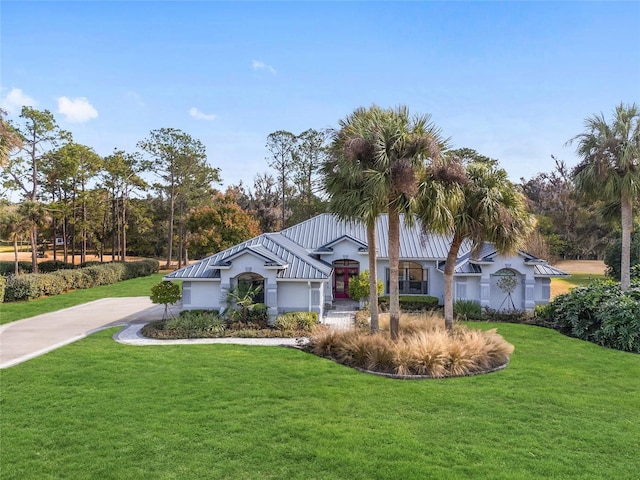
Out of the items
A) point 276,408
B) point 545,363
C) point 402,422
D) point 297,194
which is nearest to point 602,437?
point 402,422

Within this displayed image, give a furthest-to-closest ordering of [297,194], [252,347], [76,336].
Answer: [297,194], [76,336], [252,347]

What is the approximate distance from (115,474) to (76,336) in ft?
40.3

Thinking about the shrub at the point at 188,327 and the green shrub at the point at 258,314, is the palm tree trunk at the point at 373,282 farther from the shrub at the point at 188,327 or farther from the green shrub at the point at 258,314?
the shrub at the point at 188,327

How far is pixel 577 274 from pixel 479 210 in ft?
119

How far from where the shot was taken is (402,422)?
8797 millimetres

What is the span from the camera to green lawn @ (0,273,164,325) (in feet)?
73.0

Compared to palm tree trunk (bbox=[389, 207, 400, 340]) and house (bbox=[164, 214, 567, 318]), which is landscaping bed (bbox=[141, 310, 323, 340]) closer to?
house (bbox=[164, 214, 567, 318])

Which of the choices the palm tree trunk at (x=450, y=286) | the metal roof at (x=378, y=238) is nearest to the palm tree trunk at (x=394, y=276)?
the palm tree trunk at (x=450, y=286)

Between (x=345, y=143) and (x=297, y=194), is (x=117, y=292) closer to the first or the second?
(x=345, y=143)

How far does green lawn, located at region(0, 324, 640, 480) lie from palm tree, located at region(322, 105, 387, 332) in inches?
193

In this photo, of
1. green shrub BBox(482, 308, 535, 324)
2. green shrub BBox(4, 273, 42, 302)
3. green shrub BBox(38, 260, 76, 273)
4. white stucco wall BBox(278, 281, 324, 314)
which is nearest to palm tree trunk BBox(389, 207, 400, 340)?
white stucco wall BBox(278, 281, 324, 314)

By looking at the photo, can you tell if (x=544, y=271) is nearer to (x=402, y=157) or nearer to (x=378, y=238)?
(x=378, y=238)

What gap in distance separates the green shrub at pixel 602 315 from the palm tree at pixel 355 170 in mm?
9054

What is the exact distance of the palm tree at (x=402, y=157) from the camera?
42.3 ft
